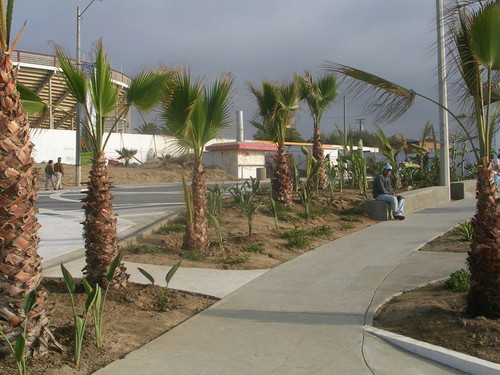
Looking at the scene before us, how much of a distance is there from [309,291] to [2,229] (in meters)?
3.90

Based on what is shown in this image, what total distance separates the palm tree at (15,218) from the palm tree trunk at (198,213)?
4540 mm

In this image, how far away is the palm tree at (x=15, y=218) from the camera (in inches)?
167

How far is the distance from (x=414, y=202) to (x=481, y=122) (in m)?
8.99

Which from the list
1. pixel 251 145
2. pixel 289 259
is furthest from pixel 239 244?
pixel 251 145

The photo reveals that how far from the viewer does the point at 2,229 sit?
13.9 feet

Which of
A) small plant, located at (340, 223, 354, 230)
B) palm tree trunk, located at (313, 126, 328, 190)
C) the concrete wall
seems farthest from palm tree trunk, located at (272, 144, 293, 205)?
the concrete wall

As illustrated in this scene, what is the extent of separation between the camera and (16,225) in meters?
4.29

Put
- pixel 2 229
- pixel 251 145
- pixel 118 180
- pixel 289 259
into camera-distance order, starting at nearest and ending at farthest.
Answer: pixel 2 229
pixel 289 259
pixel 118 180
pixel 251 145

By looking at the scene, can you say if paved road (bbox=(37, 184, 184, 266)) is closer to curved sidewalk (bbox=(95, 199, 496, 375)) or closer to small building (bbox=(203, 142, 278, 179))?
curved sidewalk (bbox=(95, 199, 496, 375))

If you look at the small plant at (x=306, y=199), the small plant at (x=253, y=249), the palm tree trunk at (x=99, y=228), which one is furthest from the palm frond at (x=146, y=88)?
the small plant at (x=306, y=199)

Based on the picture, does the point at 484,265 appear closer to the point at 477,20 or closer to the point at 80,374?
the point at 477,20

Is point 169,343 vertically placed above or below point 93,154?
below

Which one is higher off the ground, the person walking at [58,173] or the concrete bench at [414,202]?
the person walking at [58,173]

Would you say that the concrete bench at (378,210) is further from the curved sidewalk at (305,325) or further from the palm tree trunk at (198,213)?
the palm tree trunk at (198,213)
